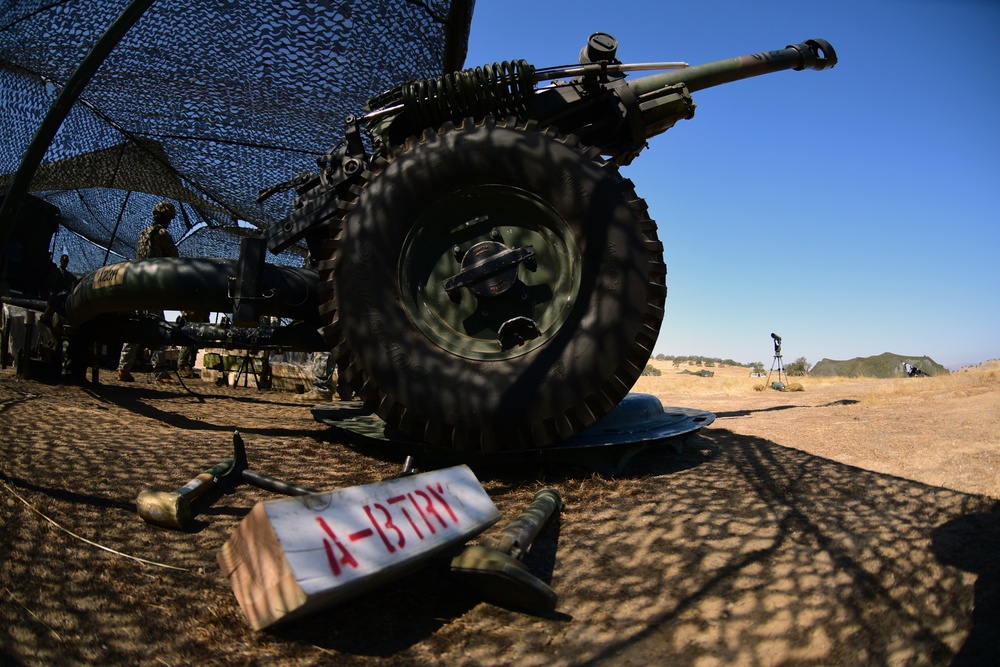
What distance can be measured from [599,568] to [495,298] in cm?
129

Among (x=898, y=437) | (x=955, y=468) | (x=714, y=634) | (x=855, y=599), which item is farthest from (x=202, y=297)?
(x=898, y=437)

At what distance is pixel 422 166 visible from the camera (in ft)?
8.63

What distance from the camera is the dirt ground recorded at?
1.30 metres

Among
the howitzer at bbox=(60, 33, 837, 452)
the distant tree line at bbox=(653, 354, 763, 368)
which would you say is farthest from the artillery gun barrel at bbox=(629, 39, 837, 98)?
the distant tree line at bbox=(653, 354, 763, 368)

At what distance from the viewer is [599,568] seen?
1.73 meters

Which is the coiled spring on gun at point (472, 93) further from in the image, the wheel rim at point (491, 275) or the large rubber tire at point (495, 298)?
the wheel rim at point (491, 275)

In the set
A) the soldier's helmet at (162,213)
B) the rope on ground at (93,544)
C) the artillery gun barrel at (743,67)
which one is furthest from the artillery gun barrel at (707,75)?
the soldier's helmet at (162,213)

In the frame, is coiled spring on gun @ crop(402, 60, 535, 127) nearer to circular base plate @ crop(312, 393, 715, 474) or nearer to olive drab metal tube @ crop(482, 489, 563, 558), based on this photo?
circular base plate @ crop(312, 393, 715, 474)

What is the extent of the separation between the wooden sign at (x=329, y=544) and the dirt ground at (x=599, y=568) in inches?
5.4

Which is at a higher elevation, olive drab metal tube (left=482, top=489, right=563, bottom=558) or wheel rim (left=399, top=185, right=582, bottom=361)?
wheel rim (left=399, top=185, right=582, bottom=361)

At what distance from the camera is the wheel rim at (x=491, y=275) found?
2.54 metres

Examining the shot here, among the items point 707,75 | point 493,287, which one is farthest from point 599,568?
point 707,75

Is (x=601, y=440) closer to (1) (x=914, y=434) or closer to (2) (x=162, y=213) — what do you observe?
(1) (x=914, y=434)

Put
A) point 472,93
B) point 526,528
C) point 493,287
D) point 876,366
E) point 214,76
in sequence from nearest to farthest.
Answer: point 526,528 → point 493,287 → point 472,93 → point 214,76 → point 876,366
